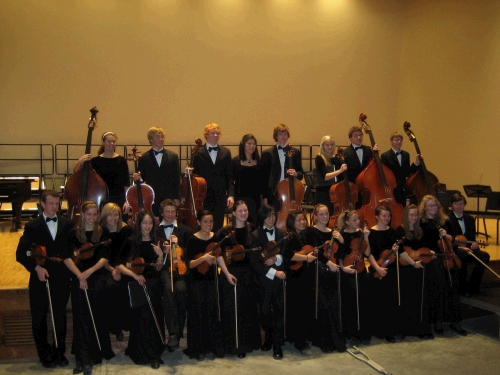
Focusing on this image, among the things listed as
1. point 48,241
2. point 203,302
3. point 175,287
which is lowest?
point 203,302

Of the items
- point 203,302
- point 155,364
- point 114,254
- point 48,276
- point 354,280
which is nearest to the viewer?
point 48,276

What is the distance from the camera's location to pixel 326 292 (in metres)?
4.43

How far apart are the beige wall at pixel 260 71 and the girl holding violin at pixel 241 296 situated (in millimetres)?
4621

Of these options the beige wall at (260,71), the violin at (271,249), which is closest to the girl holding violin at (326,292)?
the violin at (271,249)

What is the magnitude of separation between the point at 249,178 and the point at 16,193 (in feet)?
9.97

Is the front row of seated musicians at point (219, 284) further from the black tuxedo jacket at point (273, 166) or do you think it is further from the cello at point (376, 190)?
the black tuxedo jacket at point (273, 166)

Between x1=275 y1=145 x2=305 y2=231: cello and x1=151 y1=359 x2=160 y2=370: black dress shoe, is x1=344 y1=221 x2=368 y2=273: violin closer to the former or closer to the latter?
x1=275 y1=145 x2=305 y2=231: cello

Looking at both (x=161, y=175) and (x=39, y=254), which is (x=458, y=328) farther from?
(x=39, y=254)

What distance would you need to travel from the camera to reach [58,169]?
838cm

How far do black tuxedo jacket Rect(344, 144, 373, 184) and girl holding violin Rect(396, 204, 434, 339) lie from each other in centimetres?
79

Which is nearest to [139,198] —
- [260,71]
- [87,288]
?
[87,288]

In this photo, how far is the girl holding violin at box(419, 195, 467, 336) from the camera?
4.75 metres

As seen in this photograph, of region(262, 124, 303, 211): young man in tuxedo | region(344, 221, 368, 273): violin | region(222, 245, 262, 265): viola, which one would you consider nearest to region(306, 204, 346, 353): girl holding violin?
region(344, 221, 368, 273): violin

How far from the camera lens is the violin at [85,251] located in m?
3.97
